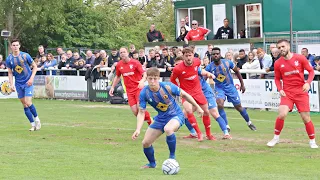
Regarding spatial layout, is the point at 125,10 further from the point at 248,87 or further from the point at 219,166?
the point at 219,166

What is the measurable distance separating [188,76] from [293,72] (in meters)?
2.68

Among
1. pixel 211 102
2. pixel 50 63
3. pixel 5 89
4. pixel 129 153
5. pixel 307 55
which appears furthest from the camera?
pixel 5 89

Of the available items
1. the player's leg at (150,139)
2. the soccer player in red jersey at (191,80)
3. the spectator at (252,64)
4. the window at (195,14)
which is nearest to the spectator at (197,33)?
the window at (195,14)

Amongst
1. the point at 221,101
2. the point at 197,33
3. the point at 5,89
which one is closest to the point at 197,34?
the point at 197,33

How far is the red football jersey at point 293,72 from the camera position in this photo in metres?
15.1

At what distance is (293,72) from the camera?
15133 mm

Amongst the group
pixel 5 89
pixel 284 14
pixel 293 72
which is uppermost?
Answer: pixel 284 14

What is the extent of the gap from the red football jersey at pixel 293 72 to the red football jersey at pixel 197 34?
54.0 ft

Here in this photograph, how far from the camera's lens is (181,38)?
32.7 m

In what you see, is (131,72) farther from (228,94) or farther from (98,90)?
(98,90)

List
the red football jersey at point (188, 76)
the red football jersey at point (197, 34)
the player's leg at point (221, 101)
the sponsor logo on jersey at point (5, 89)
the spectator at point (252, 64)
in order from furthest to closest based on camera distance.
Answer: the sponsor logo on jersey at point (5, 89) → the red football jersey at point (197, 34) → the spectator at point (252, 64) → the player's leg at point (221, 101) → the red football jersey at point (188, 76)

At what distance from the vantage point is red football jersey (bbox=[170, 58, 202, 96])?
1683 cm

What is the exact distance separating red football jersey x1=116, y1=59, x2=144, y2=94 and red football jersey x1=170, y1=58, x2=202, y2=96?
178cm

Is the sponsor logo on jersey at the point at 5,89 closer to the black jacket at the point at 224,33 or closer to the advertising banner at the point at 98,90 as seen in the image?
the advertising banner at the point at 98,90
